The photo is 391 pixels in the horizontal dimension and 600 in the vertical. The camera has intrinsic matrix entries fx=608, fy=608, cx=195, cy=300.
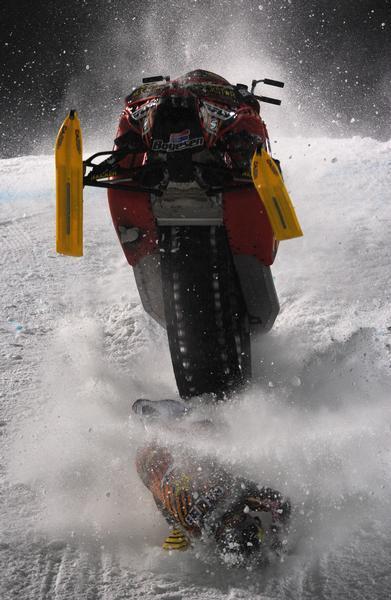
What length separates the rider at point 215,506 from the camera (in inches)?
78.4

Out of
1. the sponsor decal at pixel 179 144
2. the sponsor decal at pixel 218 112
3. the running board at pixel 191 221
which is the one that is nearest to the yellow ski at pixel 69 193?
the sponsor decal at pixel 179 144

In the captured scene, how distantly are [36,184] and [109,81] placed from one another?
8.90 ft

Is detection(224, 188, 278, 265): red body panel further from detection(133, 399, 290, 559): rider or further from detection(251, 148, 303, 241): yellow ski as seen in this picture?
detection(133, 399, 290, 559): rider

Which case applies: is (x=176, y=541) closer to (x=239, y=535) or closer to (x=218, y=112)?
(x=239, y=535)

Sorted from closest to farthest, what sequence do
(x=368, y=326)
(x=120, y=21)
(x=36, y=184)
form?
(x=368, y=326), (x=36, y=184), (x=120, y=21)

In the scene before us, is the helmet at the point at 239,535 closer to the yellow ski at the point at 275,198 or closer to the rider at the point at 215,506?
the rider at the point at 215,506

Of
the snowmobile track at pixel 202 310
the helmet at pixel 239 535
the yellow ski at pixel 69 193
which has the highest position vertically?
the yellow ski at pixel 69 193

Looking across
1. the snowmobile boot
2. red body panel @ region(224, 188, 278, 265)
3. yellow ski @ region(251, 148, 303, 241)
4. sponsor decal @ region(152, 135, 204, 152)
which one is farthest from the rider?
sponsor decal @ region(152, 135, 204, 152)

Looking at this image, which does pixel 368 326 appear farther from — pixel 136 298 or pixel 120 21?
pixel 120 21

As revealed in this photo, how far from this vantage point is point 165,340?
3.61 m

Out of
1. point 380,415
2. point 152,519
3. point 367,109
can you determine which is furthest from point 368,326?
point 367,109

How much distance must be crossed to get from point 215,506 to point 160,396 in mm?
1091

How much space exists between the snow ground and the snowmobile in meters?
0.34

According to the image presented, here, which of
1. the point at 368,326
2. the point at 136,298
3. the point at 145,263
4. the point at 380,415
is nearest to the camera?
the point at 380,415
